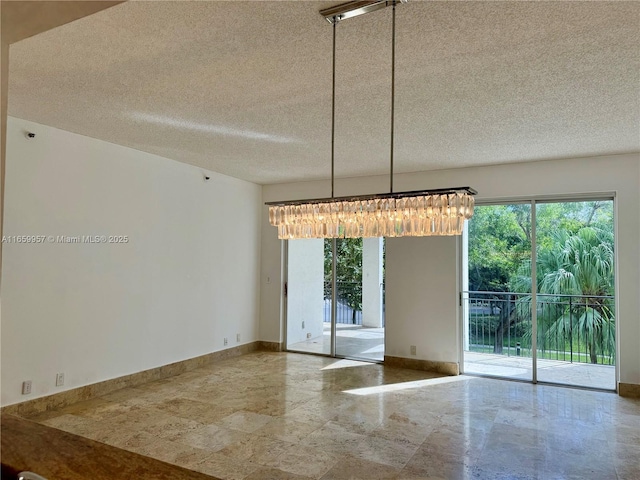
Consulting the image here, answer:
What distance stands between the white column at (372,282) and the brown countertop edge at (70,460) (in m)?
5.24

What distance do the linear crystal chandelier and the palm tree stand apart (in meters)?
3.50

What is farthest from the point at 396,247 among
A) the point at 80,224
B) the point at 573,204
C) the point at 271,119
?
the point at 80,224

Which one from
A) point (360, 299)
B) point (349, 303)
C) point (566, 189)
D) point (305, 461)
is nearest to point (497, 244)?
point (566, 189)

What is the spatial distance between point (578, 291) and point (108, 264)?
5.47 meters

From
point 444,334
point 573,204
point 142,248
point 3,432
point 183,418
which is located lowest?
point 183,418

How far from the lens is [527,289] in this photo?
5.39 m

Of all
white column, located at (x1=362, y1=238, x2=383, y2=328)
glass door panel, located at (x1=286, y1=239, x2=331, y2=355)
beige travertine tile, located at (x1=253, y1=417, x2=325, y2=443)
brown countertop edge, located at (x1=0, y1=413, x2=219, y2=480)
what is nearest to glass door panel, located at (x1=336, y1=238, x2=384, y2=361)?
white column, located at (x1=362, y1=238, x2=383, y2=328)

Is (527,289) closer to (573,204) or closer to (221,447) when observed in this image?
(573,204)

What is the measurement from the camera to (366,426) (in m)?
3.82

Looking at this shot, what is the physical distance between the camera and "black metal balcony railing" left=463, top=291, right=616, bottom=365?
5043 mm

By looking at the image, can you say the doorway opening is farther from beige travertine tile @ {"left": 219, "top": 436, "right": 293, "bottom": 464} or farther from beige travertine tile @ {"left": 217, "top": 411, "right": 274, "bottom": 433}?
beige travertine tile @ {"left": 219, "top": 436, "right": 293, "bottom": 464}

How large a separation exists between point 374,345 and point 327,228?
13.6 ft

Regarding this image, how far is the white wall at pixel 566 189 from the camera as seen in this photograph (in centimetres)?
473

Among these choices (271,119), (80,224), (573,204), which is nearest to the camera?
(271,119)
